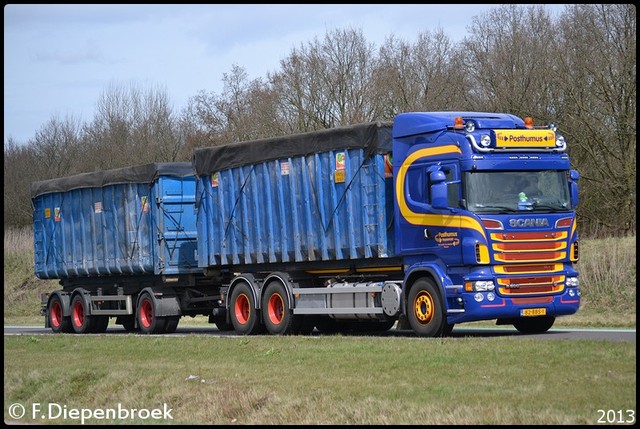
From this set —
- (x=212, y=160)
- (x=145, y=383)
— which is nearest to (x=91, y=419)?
(x=145, y=383)

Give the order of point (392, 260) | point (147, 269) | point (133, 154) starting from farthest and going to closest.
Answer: point (133, 154), point (147, 269), point (392, 260)

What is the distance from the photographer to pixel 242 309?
2417cm

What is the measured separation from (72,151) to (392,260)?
148ft

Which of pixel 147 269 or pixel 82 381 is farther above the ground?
pixel 147 269

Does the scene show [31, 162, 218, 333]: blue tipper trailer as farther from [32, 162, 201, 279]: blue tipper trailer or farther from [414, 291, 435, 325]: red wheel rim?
[414, 291, 435, 325]: red wheel rim

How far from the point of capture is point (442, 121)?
1973cm

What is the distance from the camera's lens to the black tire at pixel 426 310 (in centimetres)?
1916

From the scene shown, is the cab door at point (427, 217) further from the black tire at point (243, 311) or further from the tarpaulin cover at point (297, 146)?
the black tire at point (243, 311)

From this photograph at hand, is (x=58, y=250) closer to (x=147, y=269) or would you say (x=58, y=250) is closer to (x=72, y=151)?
(x=147, y=269)

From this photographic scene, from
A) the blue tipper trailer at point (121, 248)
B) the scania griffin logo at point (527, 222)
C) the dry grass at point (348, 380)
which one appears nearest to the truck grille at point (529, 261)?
the scania griffin logo at point (527, 222)

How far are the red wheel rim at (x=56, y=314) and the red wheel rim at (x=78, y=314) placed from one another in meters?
0.69

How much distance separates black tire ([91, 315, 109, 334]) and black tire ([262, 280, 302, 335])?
6902 mm

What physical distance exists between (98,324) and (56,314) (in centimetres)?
194

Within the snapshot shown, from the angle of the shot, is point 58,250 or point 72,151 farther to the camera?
point 72,151
